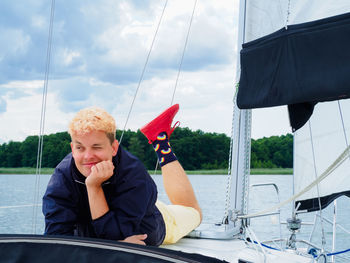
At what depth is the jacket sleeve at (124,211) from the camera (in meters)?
1.78

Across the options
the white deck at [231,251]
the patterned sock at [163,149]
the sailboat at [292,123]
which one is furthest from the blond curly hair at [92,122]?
the patterned sock at [163,149]

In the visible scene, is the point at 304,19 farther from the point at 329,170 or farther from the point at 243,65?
the point at 329,170

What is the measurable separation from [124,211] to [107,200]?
0.09 meters

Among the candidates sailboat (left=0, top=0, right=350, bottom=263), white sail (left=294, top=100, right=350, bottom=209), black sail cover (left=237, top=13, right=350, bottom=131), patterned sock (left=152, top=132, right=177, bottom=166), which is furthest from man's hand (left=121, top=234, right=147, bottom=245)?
patterned sock (left=152, top=132, right=177, bottom=166)

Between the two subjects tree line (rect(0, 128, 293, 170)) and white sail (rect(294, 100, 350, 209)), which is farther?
tree line (rect(0, 128, 293, 170))

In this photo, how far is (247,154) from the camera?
2.76 metres

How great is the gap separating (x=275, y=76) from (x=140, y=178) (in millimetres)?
719

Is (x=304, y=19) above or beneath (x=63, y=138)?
above

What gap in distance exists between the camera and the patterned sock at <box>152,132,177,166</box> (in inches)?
120

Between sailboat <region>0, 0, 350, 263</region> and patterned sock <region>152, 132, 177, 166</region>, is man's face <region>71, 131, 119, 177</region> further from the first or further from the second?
patterned sock <region>152, 132, 177, 166</region>

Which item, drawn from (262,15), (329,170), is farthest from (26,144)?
(329,170)

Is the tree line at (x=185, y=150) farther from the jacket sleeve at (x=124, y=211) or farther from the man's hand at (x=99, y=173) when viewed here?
the man's hand at (x=99, y=173)

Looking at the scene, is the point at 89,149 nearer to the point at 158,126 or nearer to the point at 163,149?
the point at 158,126

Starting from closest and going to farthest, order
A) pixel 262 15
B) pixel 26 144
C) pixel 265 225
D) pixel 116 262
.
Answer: pixel 116 262 → pixel 262 15 → pixel 26 144 → pixel 265 225
